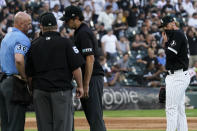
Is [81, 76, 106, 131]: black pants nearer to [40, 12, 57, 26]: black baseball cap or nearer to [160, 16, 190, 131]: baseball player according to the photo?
[160, 16, 190, 131]: baseball player

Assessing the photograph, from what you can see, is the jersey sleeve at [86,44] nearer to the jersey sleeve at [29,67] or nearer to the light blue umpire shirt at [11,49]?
the light blue umpire shirt at [11,49]

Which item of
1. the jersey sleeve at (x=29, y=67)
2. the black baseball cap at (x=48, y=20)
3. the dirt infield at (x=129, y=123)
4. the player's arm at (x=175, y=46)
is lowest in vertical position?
the dirt infield at (x=129, y=123)

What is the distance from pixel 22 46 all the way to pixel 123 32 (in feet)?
51.6

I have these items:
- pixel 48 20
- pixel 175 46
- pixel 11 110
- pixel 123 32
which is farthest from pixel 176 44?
pixel 123 32

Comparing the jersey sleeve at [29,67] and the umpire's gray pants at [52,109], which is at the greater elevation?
the jersey sleeve at [29,67]

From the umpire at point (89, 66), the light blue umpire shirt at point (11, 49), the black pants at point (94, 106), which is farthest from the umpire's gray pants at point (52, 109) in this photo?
the black pants at point (94, 106)

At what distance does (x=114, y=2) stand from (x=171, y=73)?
601 inches

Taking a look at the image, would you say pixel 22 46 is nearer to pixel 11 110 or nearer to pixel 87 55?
pixel 11 110

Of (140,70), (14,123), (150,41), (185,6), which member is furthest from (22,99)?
(185,6)

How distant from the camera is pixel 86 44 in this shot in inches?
318

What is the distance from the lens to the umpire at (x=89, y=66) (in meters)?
8.02

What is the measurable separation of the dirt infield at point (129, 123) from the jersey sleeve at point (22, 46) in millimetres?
5872

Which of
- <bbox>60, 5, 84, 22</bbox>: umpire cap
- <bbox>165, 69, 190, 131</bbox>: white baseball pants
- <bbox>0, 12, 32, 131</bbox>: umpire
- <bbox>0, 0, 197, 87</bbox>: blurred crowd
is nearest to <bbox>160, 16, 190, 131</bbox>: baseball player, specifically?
<bbox>165, 69, 190, 131</bbox>: white baseball pants

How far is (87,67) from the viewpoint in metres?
7.96
